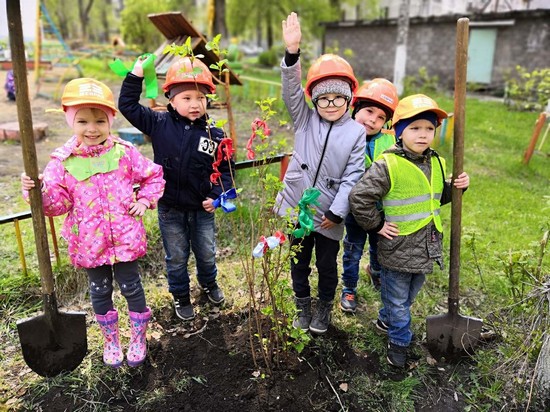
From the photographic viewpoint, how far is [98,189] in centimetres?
229

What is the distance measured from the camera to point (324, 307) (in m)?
2.87

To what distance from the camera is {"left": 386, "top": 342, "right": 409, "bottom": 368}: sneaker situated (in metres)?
2.68

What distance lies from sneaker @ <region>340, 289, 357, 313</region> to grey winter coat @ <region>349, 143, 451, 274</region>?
2.51 feet

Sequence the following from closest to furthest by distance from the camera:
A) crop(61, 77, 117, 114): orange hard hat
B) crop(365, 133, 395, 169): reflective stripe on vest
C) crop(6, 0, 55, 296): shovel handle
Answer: crop(6, 0, 55, 296): shovel handle, crop(61, 77, 117, 114): orange hard hat, crop(365, 133, 395, 169): reflective stripe on vest

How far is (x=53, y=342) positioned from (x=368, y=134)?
2.24 m

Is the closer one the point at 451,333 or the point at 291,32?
the point at 291,32

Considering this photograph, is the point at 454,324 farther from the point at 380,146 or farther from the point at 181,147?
the point at 181,147

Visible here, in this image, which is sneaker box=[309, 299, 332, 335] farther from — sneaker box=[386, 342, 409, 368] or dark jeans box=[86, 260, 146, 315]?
dark jeans box=[86, 260, 146, 315]

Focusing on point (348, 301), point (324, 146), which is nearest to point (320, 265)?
point (348, 301)

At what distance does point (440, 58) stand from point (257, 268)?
1561 centimetres

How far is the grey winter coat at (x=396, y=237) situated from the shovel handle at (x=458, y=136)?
0.14 metres

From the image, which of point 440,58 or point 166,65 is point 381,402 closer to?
point 166,65

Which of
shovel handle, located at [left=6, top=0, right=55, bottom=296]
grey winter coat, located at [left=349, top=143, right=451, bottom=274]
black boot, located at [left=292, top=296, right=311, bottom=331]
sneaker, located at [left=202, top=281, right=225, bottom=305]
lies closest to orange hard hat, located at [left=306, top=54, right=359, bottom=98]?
grey winter coat, located at [left=349, top=143, right=451, bottom=274]

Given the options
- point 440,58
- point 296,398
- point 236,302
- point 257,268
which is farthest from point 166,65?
point 440,58
